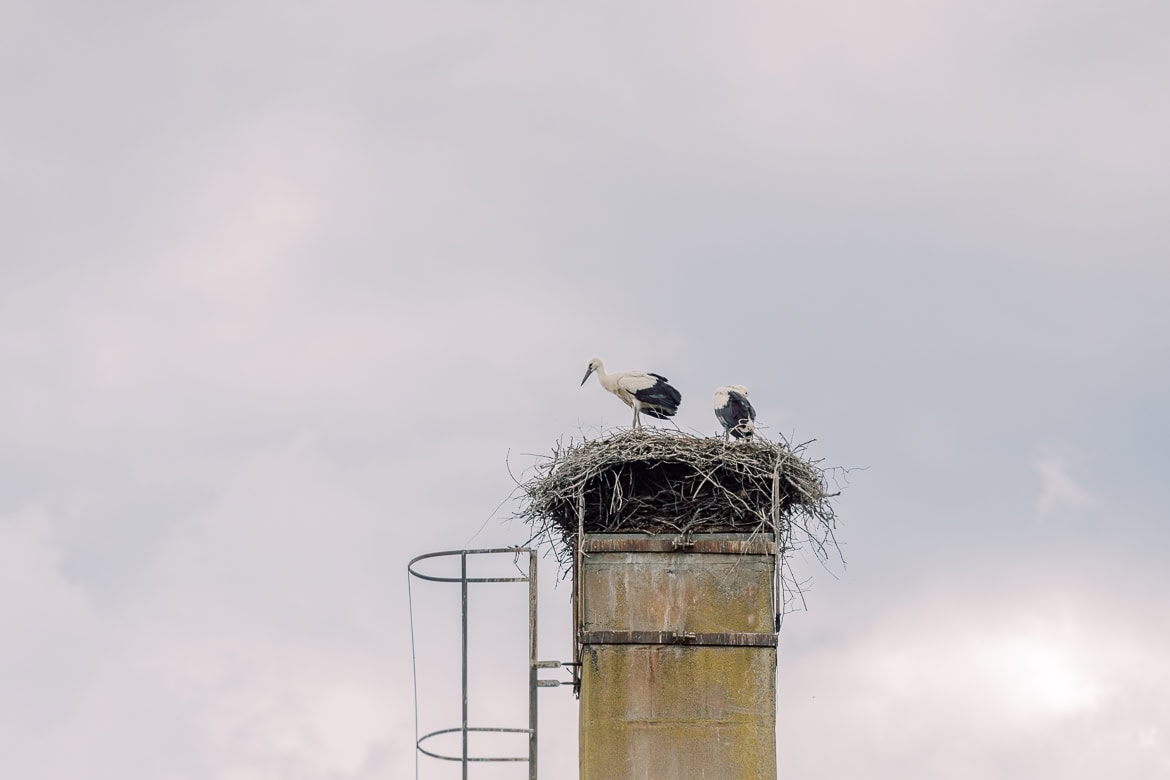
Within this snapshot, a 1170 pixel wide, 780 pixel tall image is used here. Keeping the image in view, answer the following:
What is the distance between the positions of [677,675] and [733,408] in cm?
478

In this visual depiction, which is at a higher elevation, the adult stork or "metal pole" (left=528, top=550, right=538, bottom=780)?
the adult stork

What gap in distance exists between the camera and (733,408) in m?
15.3

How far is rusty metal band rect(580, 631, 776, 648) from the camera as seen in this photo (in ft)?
35.7

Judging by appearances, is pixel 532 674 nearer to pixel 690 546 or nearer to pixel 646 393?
pixel 690 546

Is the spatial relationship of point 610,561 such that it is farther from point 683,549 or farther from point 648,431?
point 648,431

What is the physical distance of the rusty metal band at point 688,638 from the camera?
10.9 meters

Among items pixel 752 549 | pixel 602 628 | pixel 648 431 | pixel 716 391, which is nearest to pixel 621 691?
pixel 602 628

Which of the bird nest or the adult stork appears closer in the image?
the bird nest

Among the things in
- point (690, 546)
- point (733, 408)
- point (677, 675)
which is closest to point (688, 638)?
point (677, 675)

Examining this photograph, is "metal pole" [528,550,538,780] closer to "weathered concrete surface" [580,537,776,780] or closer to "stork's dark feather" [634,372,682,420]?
"weathered concrete surface" [580,537,776,780]

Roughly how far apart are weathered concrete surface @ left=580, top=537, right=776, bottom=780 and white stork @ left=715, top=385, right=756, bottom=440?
369 cm

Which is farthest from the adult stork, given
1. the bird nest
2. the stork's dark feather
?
the bird nest

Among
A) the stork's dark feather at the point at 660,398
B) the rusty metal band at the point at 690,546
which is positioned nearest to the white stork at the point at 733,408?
the stork's dark feather at the point at 660,398

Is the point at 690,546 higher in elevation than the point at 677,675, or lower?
higher
